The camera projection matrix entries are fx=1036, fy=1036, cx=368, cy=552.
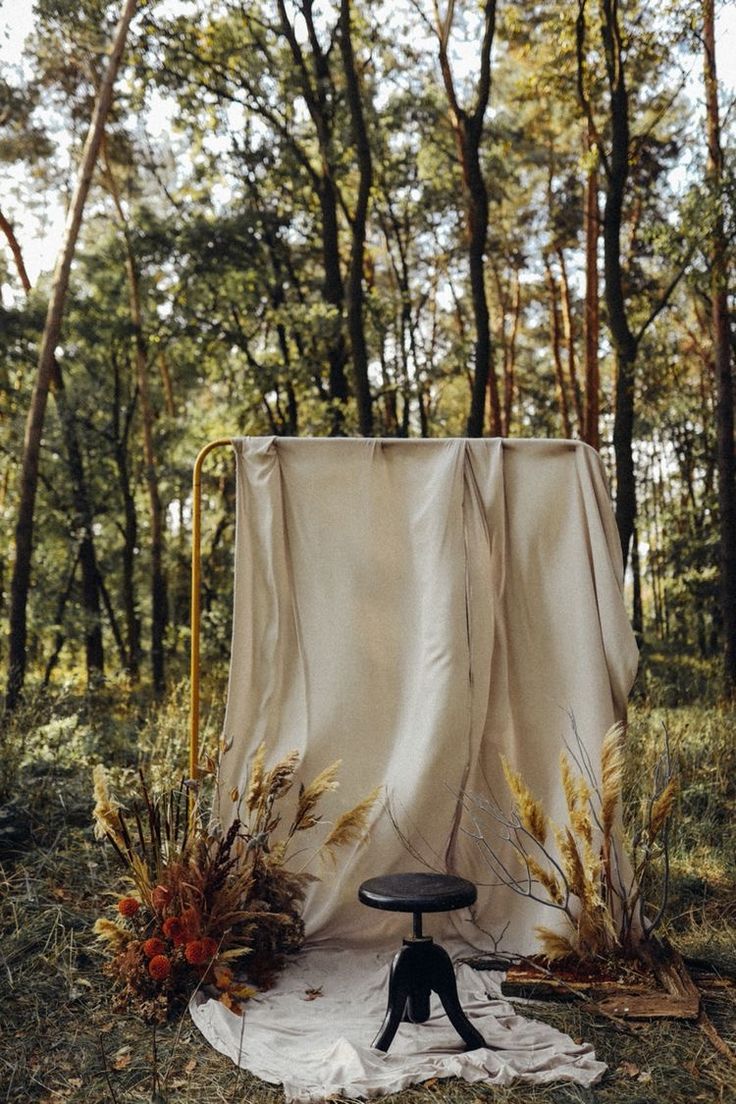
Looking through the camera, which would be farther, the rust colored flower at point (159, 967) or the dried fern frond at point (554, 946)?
the dried fern frond at point (554, 946)

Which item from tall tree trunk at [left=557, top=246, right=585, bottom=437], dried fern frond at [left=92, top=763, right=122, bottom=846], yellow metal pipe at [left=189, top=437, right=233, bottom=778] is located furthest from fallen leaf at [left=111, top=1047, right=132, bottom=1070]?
tall tree trunk at [left=557, top=246, right=585, bottom=437]

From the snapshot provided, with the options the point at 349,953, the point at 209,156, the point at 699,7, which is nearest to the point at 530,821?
the point at 349,953

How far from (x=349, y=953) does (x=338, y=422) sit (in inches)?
303

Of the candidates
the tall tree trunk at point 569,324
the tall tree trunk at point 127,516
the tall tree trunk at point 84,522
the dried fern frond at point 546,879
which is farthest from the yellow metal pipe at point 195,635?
the tall tree trunk at point 569,324

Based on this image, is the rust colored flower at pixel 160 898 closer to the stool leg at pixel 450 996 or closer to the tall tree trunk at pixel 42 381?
the stool leg at pixel 450 996

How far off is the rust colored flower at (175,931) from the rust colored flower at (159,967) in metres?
0.09

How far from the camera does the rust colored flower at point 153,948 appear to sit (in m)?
3.71

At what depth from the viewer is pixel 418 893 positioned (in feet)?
10.7

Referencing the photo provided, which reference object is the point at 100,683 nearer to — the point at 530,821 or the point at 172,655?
the point at 172,655

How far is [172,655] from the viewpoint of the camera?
1648 centimetres

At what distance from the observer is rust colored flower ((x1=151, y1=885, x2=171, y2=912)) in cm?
384

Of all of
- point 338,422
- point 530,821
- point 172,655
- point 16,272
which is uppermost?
point 16,272

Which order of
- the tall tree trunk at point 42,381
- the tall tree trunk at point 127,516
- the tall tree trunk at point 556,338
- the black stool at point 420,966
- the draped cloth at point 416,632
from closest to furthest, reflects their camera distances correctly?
the black stool at point 420,966
the draped cloth at point 416,632
the tall tree trunk at point 42,381
the tall tree trunk at point 127,516
the tall tree trunk at point 556,338

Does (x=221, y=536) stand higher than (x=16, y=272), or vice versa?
(x=16, y=272)
